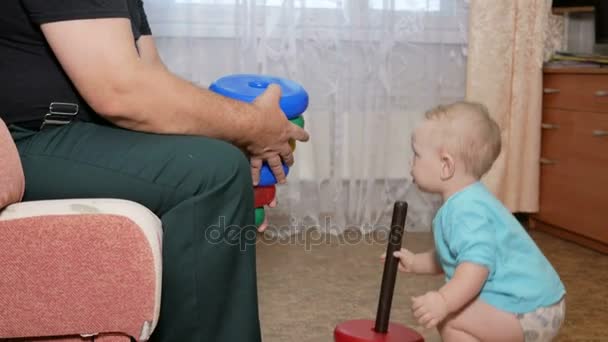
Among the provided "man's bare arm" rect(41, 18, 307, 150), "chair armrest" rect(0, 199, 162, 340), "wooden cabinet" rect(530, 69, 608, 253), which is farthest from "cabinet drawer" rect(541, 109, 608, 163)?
"chair armrest" rect(0, 199, 162, 340)

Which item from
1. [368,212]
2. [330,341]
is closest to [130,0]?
[330,341]

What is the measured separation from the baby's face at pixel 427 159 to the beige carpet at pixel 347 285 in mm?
527

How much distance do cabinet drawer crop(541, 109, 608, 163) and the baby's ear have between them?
55.8 inches

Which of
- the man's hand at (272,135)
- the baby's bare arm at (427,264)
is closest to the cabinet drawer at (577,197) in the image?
the baby's bare arm at (427,264)

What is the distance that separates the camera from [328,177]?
2820mm

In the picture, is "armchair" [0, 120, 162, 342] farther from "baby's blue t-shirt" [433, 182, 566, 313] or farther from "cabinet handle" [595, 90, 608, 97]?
"cabinet handle" [595, 90, 608, 97]

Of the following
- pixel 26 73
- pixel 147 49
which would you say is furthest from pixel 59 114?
pixel 147 49

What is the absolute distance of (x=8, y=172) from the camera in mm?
1018

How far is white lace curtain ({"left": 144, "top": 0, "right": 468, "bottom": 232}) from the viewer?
265cm

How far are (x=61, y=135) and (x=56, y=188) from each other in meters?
0.10

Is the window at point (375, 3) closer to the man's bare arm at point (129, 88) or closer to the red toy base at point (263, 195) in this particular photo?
the red toy base at point (263, 195)

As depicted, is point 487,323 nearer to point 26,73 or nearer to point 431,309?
point 431,309

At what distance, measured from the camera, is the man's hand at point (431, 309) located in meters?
1.17

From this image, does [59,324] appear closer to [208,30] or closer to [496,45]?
[208,30]
